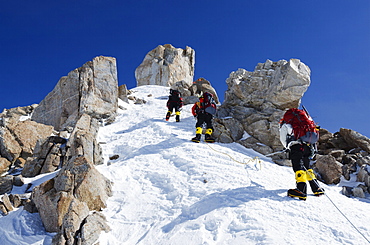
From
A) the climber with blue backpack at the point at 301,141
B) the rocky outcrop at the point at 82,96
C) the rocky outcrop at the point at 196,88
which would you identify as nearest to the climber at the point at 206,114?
the climber with blue backpack at the point at 301,141

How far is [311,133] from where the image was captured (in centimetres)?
709

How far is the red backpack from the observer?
7.10 metres

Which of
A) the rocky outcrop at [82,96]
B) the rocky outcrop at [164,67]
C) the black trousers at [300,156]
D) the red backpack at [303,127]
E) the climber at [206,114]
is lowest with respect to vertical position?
the black trousers at [300,156]

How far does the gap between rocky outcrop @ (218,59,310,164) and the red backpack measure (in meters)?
5.05

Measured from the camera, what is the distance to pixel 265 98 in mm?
15266

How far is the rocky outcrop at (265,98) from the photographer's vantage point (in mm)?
13149

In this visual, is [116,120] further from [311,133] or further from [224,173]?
[311,133]

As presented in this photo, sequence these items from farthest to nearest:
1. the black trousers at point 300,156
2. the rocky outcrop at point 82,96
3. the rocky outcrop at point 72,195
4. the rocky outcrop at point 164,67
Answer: the rocky outcrop at point 164,67
the rocky outcrop at point 82,96
the black trousers at point 300,156
the rocky outcrop at point 72,195

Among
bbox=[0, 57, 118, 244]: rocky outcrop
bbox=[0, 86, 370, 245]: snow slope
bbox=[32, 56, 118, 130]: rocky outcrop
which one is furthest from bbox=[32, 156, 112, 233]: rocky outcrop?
bbox=[32, 56, 118, 130]: rocky outcrop

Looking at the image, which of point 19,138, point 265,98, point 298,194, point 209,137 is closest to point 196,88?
point 265,98

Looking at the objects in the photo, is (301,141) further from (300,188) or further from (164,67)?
(164,67)

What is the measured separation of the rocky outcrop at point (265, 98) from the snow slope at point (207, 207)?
2680 millimetres

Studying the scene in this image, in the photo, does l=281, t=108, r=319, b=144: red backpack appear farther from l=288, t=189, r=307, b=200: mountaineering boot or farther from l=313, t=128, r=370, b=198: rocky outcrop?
l=313, t=128, r=370, b=198: rocky outcrop

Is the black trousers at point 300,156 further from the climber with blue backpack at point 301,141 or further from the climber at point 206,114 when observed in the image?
the climber at point 206,114
